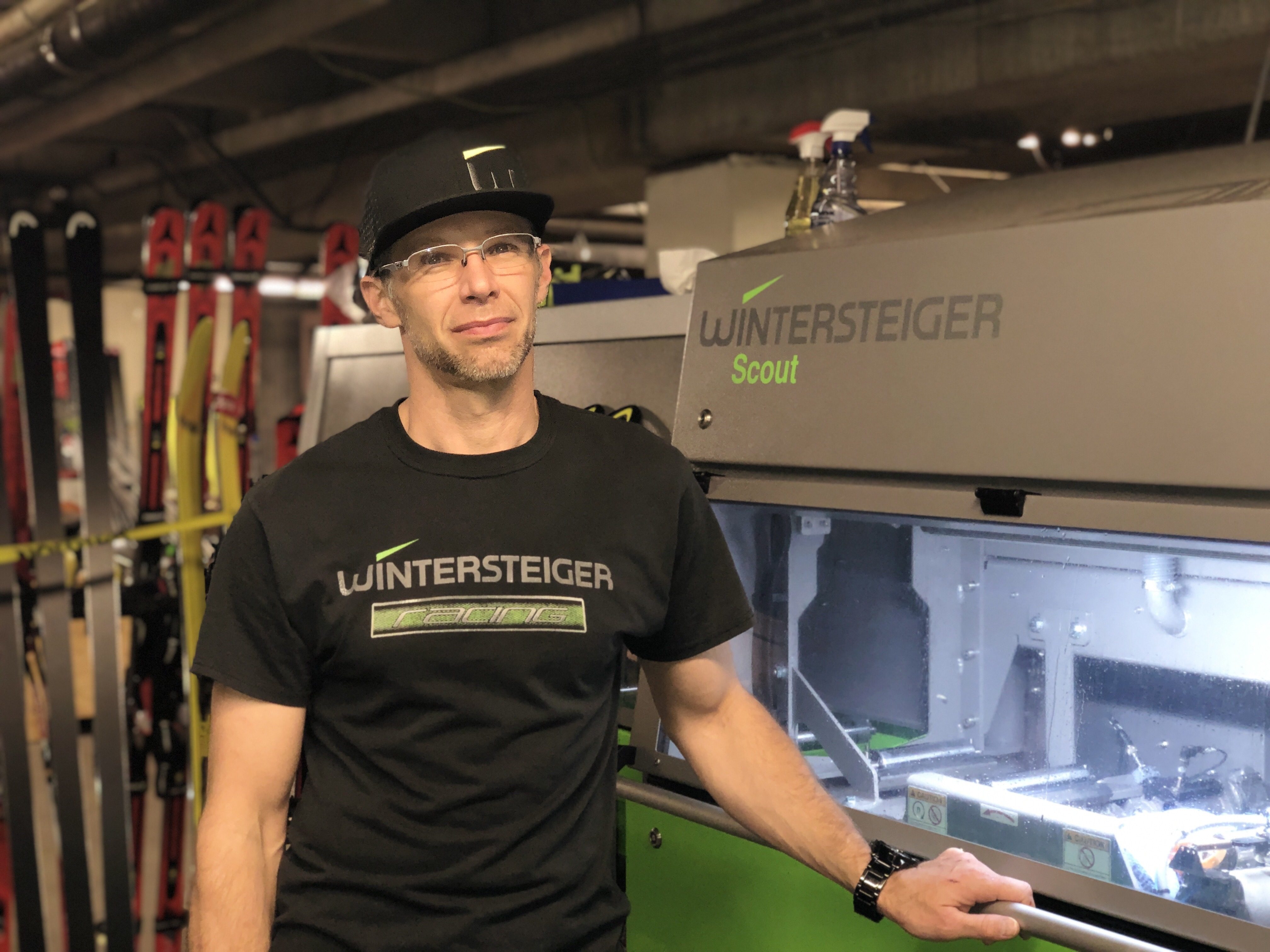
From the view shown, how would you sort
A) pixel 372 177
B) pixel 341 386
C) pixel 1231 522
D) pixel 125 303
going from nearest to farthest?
pixel 1231 522, pixel 372 177, pixel 341 386, pixel 125 303

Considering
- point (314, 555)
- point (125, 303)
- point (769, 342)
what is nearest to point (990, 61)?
point (769, 342)

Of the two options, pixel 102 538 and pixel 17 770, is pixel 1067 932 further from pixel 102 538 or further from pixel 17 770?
pixel 17 770

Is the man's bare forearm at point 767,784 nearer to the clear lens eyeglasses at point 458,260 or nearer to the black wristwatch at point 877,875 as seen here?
the black wristwatch at point 877,875

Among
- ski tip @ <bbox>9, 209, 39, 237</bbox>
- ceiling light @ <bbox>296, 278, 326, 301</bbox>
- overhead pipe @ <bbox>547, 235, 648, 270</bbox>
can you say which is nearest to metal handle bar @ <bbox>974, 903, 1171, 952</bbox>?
overhead pipe @ <bbox>547, 235, 648, 270</bbox>

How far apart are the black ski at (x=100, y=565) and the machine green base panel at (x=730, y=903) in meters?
2.42

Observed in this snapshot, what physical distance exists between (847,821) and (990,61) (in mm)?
3035

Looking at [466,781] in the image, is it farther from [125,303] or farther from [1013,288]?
[125,303]

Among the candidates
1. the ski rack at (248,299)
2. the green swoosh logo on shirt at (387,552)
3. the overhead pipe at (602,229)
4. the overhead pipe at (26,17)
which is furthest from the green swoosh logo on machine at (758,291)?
the overhead pipe at (602,229)

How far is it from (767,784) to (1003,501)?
1.47ft

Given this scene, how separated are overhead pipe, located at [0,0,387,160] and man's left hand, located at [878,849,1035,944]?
124 inches

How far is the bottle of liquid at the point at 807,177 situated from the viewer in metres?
2.14

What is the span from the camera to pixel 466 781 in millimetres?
1384

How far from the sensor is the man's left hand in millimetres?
1305

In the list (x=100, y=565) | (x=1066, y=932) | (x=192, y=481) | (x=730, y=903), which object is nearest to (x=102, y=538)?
(x=100, y=565)
